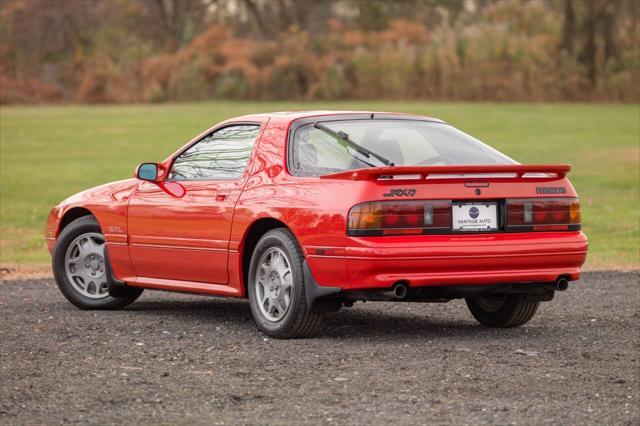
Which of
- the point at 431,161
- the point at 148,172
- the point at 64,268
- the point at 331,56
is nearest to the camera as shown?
the point at 431,161

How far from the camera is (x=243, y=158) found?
9688mm

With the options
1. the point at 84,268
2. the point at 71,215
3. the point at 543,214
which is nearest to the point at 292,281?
the point at 543,214

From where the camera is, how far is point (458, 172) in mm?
8594

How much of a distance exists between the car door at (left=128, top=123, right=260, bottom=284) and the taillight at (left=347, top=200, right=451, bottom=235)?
1250 mm

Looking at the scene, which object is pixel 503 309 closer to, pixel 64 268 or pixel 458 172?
pixel 458 172

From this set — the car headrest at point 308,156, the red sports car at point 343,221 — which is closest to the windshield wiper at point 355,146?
the red sports car at point 343,221

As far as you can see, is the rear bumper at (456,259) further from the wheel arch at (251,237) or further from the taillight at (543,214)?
the wheel arch at (251,237)

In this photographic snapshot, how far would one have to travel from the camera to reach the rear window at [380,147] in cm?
906

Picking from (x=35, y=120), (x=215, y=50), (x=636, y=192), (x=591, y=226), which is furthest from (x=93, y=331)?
(x=215, y=50)

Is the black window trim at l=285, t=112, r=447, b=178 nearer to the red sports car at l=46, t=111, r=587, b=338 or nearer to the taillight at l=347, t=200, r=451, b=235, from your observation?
the red sports car at l=46, t=111, r=587, b=338

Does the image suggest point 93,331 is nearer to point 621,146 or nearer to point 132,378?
point 132,378

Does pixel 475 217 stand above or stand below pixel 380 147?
below

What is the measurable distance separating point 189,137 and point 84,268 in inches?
1019

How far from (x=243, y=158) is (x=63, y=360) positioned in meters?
2.10
